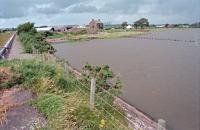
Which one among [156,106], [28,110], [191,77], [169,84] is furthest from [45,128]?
[191,77]

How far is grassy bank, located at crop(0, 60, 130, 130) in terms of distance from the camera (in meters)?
7.31

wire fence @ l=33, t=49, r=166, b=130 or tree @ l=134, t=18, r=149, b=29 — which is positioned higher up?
wire fence @ l=33, t=49, r=166, b=130

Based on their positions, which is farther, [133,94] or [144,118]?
[133,94]

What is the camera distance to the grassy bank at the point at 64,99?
7.31 meters

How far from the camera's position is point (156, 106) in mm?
14656

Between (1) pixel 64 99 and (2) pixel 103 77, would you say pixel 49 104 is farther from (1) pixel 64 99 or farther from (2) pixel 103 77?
(2) pixel 103 77

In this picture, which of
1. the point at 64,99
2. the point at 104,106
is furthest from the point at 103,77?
the point at 64,99

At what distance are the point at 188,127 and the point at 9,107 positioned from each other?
637cm

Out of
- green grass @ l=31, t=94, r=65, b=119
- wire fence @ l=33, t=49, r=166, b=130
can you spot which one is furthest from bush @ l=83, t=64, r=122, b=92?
green grass @ l=31, t=94, r=65, b=119

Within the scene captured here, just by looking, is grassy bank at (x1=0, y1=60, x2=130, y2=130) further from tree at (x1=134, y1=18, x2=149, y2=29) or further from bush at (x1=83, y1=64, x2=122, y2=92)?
tree at (x1=134, y1=18, x2=149, y2=29)

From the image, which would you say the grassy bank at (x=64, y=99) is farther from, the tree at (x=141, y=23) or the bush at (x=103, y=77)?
the tree at (x=141, y=23)

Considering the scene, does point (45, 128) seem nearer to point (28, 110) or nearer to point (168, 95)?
point (28, 110)

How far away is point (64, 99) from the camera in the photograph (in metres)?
8.68

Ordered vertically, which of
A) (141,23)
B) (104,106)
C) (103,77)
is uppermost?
(103,77)
